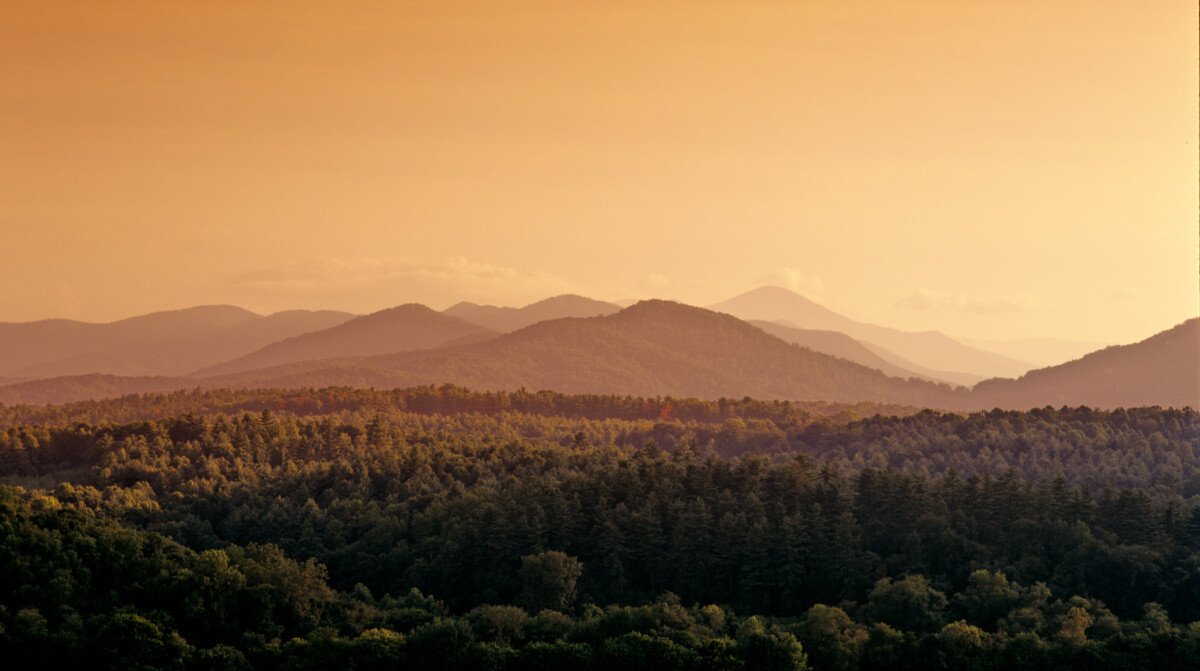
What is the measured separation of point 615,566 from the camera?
364 feet

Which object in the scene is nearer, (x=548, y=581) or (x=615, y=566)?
(x=548, y=581)

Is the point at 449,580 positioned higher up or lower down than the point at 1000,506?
lower down

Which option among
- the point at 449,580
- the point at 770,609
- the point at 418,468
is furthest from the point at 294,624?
the point at 418,468

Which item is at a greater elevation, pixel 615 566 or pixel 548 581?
pixel 615 566

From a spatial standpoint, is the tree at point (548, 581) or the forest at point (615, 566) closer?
the forest at point (615, 566)

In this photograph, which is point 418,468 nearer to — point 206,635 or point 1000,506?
point 206,635

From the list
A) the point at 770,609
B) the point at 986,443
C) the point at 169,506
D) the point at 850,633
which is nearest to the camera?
the point at 850,633

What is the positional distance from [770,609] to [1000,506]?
92.2 ft

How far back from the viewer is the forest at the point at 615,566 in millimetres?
87625

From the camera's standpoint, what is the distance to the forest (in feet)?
287

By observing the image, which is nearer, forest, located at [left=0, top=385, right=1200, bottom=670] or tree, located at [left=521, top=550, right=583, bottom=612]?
forest, located at [left=0, top=385, right=1200, bottom=670]

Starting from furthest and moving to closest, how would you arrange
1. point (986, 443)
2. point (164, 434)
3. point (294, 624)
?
1. point (164, 434)
2. point (986, 443)
3. point (294, 624)

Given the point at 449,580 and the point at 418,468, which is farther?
the point at 418,468

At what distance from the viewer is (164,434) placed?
186 metres
